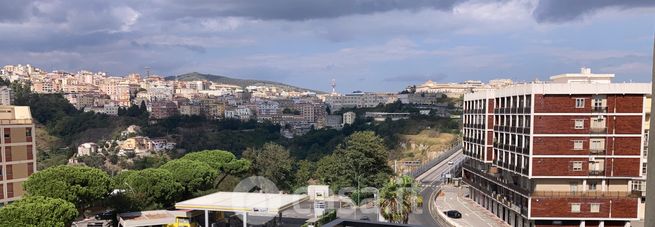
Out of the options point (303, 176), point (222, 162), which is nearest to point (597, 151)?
point (303, 176)

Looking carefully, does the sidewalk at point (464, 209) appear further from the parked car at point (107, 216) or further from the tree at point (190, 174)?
the parked car at point (107, 216)

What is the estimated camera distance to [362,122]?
99625mm

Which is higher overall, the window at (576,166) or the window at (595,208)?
the window at (576,166)

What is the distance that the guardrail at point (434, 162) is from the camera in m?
50.3

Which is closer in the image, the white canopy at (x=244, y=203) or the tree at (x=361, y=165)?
the white canopy at (x=244, y=203)

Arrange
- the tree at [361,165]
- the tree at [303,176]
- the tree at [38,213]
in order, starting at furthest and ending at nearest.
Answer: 1. the tree at [303,176]
2. the tree at [361,165]
3. the tree at [38,213]

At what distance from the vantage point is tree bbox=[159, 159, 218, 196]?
28.5 m

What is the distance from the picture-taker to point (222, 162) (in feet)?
112

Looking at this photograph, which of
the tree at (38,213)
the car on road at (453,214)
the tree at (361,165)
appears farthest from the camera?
the tree at (361,165)

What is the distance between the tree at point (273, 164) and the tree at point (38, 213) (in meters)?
18.5

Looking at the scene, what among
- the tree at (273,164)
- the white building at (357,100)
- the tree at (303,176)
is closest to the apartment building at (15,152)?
the tree at (273,164)

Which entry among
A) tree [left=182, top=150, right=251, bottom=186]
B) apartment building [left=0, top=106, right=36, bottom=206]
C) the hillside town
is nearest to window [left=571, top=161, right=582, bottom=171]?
tree [left=182, top=150, right=251, bottom=186]

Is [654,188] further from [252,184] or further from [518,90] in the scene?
[252,184]

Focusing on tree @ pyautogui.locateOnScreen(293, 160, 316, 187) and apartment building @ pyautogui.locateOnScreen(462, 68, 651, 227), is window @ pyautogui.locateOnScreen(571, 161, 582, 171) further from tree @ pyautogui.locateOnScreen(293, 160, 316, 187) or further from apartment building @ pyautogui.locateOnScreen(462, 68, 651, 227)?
tree @ pyautogui.locateOnScreen(293, 160, 316, 187)
